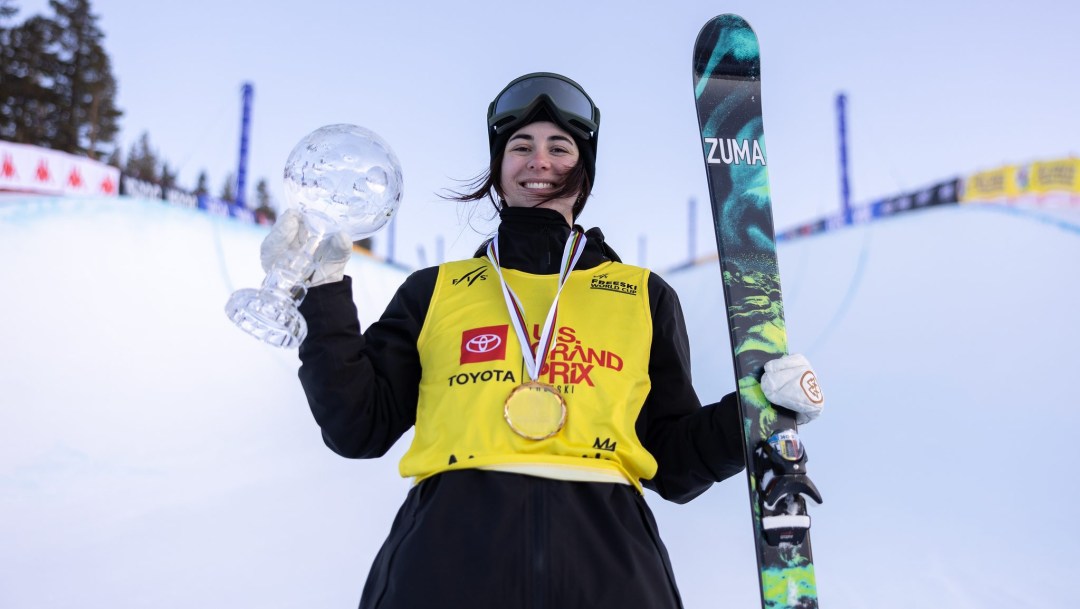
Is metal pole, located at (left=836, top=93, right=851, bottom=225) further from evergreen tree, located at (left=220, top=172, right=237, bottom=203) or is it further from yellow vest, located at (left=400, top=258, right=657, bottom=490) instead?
evergreen tree, located at (left=220, top=172, right=237, bottom=203)

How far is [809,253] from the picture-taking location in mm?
12688

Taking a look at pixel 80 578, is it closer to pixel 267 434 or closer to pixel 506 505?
pixel 267 434

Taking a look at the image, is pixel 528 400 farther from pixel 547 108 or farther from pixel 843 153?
pixel 843 153

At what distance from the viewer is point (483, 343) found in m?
1.54

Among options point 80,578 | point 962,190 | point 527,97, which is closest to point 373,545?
point 80,578

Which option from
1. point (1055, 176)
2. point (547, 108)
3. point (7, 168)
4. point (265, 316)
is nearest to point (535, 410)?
point (265, 316)

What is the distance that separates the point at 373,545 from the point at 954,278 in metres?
6.53

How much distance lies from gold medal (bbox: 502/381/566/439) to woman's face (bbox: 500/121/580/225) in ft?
1.80

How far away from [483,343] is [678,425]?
46cm

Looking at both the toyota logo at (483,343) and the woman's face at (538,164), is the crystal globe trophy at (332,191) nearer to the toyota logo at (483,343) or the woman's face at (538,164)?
the toyota logo at (483,343)

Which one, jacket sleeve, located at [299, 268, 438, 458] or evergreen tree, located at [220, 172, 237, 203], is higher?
evergreen tree, located at [220, 172, 237, 203]

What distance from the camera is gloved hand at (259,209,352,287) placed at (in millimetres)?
1321

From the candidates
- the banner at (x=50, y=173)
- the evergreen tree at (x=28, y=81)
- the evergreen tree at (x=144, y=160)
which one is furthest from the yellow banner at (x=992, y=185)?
the evergreen tree at (x=144, y=160)

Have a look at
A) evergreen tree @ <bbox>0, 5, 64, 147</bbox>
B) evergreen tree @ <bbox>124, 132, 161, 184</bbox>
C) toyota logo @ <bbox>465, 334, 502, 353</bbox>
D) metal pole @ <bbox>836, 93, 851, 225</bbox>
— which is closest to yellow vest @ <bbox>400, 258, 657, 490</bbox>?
toyota logo @ <bbox>465, 334, 502, 353</bbox>
